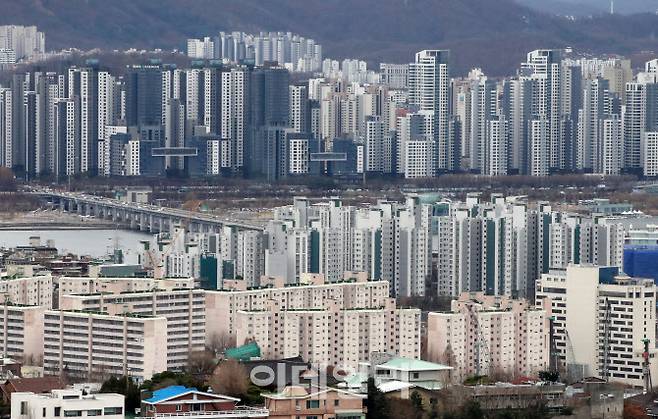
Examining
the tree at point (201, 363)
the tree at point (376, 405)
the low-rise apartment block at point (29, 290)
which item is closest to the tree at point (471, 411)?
the tree at point (376, 405)

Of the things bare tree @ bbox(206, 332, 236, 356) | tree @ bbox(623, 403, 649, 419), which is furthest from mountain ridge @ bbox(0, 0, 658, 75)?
tree @ bbox(623, 403, 649, 419)

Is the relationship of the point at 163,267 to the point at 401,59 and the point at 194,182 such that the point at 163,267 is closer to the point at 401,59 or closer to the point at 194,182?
the point at 194,182

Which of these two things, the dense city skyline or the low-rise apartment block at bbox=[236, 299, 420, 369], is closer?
the dense city skyline

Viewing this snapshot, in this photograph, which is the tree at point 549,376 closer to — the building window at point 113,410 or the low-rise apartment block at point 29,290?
the low-rise apartment block at point 29,290

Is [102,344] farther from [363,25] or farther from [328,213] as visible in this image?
[363,25]

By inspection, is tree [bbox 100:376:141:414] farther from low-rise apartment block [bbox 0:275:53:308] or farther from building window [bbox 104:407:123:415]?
low-rise apartment block [bbox 0:275:53:308]

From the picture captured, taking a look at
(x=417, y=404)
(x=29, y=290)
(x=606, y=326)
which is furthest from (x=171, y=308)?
(x=417, y=404)
